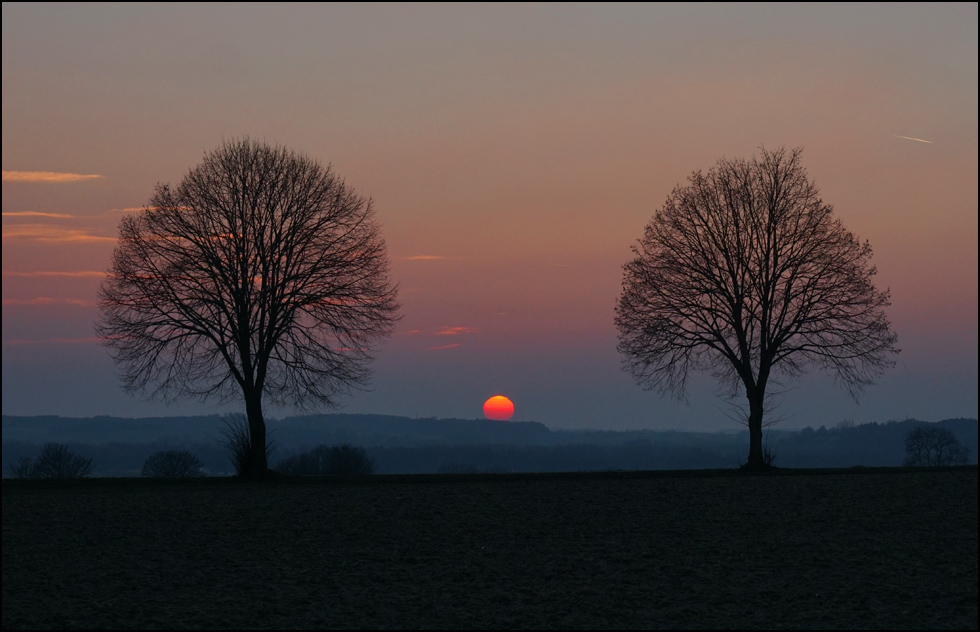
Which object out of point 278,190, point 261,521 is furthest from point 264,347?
point 261,521

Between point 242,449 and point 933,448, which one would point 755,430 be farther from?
point 933,448

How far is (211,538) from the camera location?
20.4 m

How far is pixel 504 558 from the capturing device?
18.4 m

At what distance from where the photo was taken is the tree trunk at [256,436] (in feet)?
118

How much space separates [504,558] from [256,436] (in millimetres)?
20221

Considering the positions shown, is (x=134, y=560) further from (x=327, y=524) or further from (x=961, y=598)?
(x=961, y=598)

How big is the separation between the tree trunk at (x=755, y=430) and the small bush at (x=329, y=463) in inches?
2350

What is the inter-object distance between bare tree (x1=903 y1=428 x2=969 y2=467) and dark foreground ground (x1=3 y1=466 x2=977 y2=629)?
5667 centimetres

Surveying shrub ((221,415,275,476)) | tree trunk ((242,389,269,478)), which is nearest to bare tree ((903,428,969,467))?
tree trunk ((242,389,269,478))

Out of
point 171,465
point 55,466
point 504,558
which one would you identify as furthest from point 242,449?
point 171,465

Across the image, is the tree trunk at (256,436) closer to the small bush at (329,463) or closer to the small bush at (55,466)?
the small bush at (329,463)

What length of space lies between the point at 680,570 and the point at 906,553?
455 cm

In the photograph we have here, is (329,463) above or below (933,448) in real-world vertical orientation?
below

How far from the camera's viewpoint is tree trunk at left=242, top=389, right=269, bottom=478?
35906 millimetres
